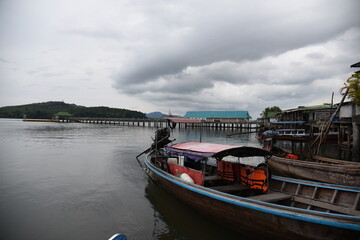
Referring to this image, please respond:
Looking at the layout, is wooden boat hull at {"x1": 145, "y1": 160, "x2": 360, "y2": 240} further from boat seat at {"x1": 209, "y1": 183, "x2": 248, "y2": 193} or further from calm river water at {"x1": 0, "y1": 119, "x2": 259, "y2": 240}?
boat seat at {"x1": 209, "y1": 183, "x2": 248, "y2": 193}

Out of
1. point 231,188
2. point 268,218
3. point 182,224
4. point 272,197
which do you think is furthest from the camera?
point 231,188

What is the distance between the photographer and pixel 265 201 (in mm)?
6797

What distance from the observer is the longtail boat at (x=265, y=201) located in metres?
4.97

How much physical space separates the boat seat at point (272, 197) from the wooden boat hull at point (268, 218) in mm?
1141

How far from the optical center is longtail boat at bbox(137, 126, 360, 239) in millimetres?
4969

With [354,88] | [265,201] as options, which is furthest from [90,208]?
[354,88]

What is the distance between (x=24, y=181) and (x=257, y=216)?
13.1 metres

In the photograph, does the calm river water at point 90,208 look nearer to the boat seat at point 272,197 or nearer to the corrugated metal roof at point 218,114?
the boat seat at point 272,197

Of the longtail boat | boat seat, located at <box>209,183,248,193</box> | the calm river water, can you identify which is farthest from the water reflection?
boat seat, located at <box>209,183,248,193</box>

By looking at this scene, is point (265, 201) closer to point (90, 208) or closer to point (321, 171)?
point (321, 171)

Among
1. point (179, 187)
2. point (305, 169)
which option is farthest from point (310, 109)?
point (179, 187)

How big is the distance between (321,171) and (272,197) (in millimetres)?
6456

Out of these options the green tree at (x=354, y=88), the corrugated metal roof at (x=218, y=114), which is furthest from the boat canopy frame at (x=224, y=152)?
the corrugated metal roof at (x=218, y=114)

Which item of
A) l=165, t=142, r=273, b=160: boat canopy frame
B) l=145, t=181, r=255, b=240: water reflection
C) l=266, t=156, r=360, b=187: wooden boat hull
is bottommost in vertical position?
l=145, t=181, r=255, b=240: water reflection
